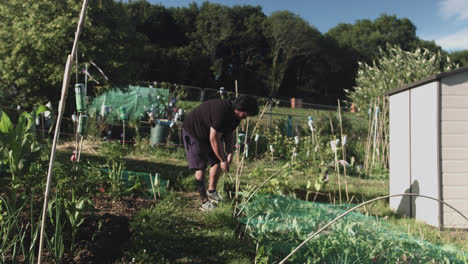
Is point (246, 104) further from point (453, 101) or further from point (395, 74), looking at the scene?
point (395, 74)

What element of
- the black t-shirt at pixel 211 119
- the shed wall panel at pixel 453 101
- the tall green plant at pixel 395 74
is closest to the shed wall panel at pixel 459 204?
the shed wall panel at pixel 453 101

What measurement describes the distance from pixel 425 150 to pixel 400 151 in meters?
0.52

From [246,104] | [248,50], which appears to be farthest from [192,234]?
[248,50]

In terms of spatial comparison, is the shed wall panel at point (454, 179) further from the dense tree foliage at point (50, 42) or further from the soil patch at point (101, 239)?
the dense tree foliage at point (50, 42)

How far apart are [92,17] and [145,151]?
288 cm

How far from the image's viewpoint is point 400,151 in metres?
4.03

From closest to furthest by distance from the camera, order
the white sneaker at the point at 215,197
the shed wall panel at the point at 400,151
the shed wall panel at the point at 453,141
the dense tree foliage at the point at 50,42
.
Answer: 1. the white sneaker at the point at 215,197
2. the shed wall panel at the point at 453,141
3. the shed wall panel at the point at 400,151
4. the dense tree foliage at the point at 50,42

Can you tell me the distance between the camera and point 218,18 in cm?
2906

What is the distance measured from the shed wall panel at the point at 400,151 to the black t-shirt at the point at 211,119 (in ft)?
7.27

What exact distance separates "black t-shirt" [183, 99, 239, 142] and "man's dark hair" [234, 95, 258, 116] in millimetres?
112

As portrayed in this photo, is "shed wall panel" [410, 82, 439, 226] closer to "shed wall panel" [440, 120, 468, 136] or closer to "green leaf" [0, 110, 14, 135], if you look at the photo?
"shed wall panel" [440, 120, 468, 136]

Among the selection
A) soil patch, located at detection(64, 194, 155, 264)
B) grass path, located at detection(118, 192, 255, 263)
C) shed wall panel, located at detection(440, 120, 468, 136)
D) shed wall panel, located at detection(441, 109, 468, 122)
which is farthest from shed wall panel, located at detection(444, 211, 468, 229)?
soil patch, located at detection(64, 194, 155, 264)

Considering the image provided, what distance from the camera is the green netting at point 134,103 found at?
7.71 m

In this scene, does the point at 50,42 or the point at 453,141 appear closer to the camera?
the point at 453,141
